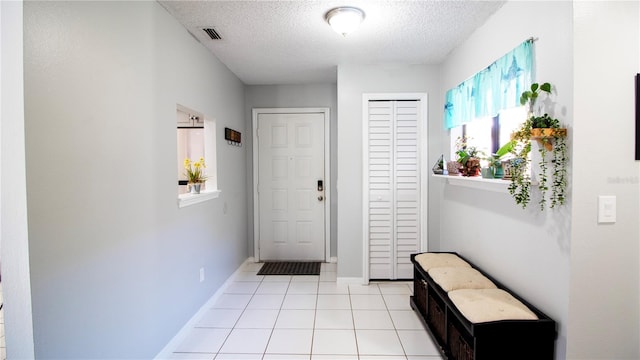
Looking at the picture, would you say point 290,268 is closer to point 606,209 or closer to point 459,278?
point 459,278

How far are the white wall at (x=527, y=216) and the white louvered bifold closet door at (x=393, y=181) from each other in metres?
0.67

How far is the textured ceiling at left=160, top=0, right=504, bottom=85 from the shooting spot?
213 cm

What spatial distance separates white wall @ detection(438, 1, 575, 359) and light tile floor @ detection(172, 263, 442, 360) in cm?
81

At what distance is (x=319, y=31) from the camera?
2516 mm

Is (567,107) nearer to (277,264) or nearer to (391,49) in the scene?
(391,49)

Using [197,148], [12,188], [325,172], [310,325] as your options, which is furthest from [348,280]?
[12,188]

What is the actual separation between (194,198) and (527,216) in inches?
92.6

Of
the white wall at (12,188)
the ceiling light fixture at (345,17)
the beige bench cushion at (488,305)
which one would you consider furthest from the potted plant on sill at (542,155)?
the white wall at (12,188)

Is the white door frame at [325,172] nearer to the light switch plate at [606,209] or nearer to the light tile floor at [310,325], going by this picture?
the light tile floor at [310,325]

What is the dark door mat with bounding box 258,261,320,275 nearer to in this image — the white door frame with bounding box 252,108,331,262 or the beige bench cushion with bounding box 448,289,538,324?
the white door frame with bounding box 252,108,331,262

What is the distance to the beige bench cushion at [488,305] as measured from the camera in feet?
5.24

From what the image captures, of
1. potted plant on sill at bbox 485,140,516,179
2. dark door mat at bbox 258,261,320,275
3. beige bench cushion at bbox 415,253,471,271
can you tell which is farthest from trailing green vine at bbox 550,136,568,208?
dark door mat at bbox 258,261,320,275

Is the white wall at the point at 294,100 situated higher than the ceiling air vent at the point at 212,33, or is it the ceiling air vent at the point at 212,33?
the ceiling air vent at the point at 212,33

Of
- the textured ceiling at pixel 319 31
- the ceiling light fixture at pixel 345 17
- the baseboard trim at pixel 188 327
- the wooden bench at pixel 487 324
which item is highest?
the textured ceiling at pixel 319 31
